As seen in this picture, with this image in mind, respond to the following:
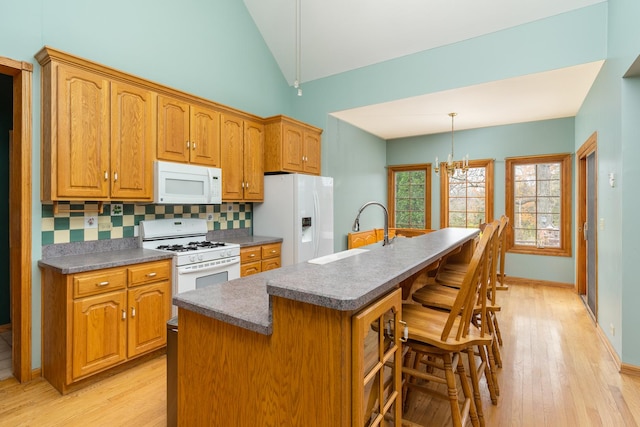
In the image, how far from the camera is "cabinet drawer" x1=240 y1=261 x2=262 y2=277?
136 inches

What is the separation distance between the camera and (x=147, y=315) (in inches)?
102

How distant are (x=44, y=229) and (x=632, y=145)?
177 inches

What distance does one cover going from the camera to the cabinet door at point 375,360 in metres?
0.95

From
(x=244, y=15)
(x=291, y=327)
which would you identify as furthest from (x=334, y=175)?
(x=291, y=327)

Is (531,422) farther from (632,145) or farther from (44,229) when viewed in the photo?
(44,229)

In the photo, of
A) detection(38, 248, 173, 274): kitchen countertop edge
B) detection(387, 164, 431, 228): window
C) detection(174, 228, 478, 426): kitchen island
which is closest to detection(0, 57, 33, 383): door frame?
detection(38, 248, 173, 274): kitchen countertop edge

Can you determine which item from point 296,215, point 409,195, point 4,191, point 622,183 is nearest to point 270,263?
point 296,215

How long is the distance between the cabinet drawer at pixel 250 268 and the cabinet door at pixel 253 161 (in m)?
0.81

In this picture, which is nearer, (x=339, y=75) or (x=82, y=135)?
(x=82, y=135)

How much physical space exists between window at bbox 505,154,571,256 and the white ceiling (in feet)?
2.53

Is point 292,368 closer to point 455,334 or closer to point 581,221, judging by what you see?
point 455,334

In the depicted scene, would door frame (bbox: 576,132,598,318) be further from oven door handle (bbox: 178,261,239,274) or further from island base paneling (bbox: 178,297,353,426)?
island base paneling (bbox: 178,297,353,426)

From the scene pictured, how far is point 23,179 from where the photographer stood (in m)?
2.34

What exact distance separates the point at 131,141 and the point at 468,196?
5326mm
